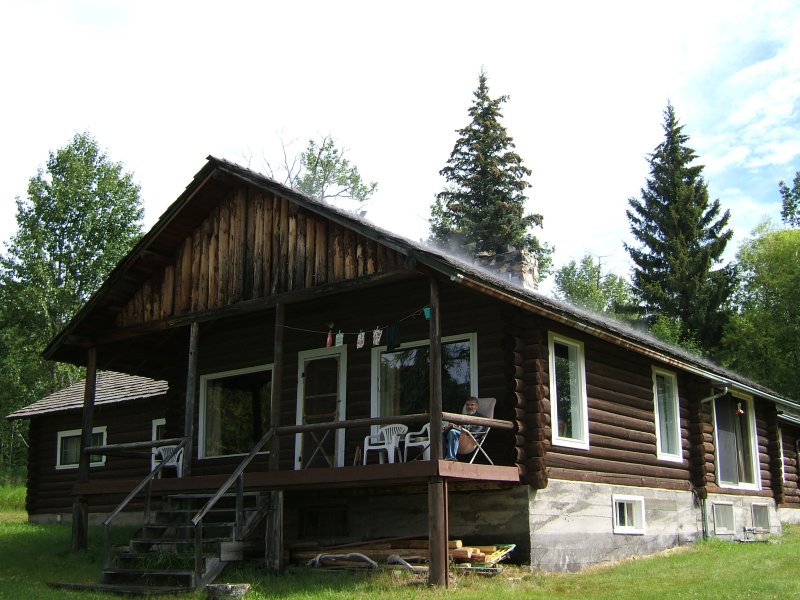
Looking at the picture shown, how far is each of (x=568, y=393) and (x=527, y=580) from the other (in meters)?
3.53

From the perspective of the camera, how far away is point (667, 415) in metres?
18.5

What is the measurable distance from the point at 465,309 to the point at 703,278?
31639 mm

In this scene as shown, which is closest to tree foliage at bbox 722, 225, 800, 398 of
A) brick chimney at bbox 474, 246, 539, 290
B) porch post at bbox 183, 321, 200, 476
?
brick chimney at bbox 474, 246, 539, 290

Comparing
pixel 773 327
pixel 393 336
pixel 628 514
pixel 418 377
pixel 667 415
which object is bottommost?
pixel 628 514

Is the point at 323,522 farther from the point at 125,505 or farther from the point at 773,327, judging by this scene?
the point at 773,327

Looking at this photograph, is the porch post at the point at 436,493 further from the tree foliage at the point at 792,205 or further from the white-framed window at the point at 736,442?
the tree foliage at the point at 792,205

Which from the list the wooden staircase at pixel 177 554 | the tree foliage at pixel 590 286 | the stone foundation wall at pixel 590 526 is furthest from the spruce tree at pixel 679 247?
the wooden staircase at pixel 177 554

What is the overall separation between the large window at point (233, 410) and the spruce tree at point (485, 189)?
77.9ft

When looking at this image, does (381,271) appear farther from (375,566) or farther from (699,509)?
(699,509)

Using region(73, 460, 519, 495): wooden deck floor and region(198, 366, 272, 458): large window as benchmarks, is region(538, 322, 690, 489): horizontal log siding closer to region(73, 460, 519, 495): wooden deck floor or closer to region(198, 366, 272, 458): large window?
region(73, 460, 519, 495): wooden deck floor

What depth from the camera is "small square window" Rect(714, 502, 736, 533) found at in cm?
1959

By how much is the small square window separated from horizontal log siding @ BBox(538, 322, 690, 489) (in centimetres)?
168

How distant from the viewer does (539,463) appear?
1362 centimetres

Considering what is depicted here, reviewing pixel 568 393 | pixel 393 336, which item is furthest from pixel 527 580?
pixel 393 336
